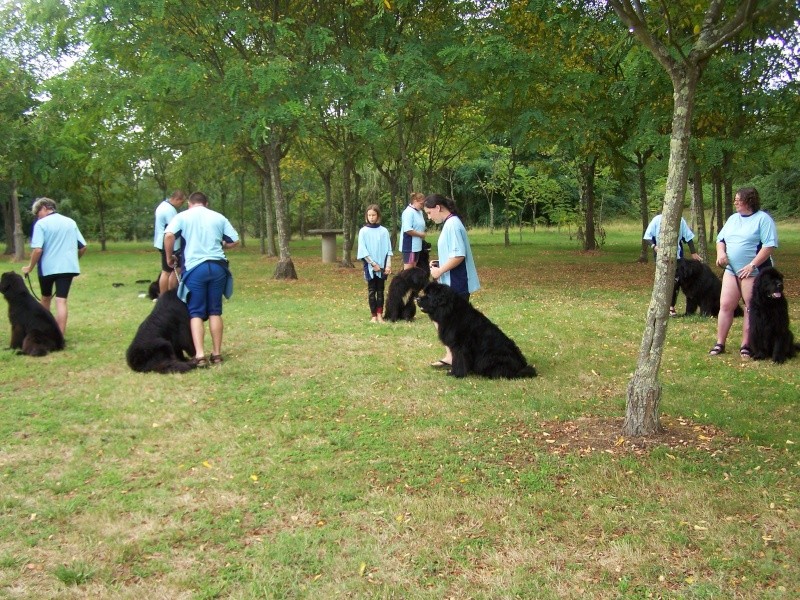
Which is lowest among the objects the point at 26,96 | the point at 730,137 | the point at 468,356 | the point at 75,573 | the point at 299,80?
the point at 75,573

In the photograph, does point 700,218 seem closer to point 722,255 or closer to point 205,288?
point 722,255

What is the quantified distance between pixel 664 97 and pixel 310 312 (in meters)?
7.99

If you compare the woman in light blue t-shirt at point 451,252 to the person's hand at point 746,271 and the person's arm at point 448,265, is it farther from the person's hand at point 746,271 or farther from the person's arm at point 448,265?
the person's hand at point 746,271

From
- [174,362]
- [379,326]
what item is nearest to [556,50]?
[379,326]

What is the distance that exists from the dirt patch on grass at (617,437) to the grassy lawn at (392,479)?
23 mm

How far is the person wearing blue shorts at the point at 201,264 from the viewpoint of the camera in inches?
286

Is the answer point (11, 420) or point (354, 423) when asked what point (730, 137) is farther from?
point (11, 420)

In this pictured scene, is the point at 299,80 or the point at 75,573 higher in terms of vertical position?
the point at 299,80

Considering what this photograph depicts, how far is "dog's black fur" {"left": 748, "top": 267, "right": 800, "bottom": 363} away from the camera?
279 inches

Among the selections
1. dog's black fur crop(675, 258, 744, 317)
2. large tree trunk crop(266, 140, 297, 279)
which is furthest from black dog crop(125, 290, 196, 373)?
Answer: large tree trunk crop(266, 140, 297, 279)

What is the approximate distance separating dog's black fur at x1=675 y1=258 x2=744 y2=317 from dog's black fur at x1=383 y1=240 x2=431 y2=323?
3851 millimetres

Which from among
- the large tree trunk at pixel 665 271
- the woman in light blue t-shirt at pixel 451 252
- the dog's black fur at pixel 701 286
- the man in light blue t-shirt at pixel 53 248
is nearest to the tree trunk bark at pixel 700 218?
the dog's black fur at pixel 701 286

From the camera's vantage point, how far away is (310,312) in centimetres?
1161

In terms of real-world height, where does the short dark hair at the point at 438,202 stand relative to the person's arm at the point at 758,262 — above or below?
above
